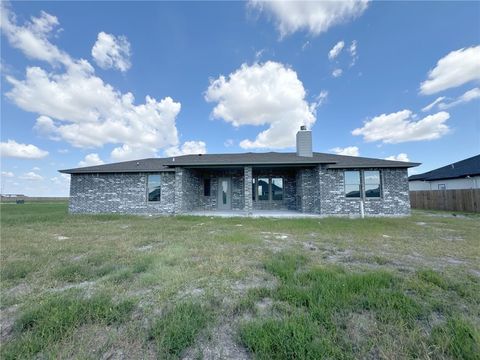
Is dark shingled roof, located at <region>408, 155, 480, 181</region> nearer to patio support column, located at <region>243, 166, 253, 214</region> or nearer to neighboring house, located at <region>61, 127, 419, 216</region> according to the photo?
neighboring house, located at <region>61, 127, 419, 216</region>

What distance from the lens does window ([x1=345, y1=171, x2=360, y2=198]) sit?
11297 millimetres

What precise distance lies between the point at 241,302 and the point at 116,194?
Result: 12428 millimetres

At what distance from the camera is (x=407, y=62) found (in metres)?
13.0

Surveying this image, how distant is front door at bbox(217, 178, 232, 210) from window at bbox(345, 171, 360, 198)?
7.19 metres

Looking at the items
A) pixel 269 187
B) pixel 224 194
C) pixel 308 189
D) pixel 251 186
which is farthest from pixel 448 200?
pixel 224 194

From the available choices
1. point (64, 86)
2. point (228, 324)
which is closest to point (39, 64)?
point (64, 86)

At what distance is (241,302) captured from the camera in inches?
97.8

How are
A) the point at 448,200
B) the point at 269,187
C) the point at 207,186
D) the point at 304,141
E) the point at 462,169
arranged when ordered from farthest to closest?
the point at 462,169 → the point at 448,200 → the point at 207,186 → the point at 269,187 → the point at 304,141

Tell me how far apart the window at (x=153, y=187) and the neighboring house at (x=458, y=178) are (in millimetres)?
22643

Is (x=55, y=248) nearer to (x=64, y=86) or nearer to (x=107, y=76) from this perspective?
(x=64, y=86)

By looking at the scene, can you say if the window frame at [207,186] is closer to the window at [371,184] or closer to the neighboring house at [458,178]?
the window at [371,184]

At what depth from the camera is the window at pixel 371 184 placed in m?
11.3

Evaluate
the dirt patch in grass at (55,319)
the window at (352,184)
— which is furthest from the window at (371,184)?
the dirt patch in grass at (55,319)

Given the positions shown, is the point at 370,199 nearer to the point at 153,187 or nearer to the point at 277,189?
the point at 277,189
